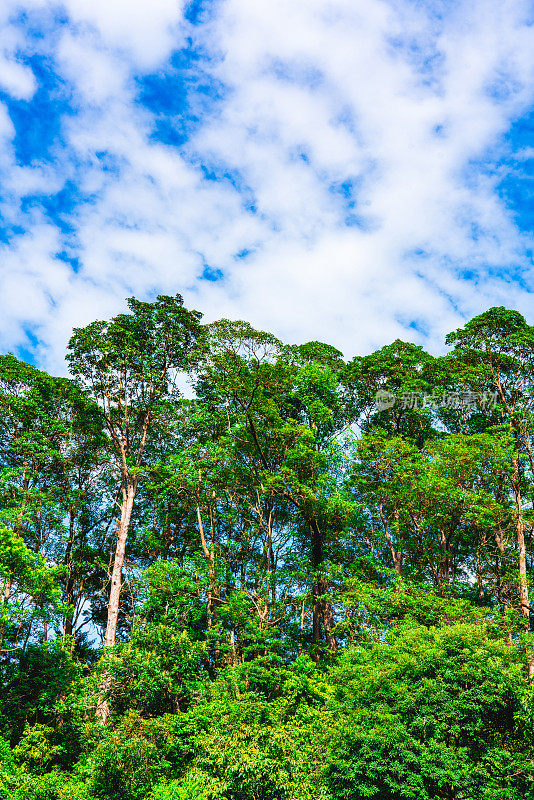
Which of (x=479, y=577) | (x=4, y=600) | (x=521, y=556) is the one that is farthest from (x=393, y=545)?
(x=4, y=600)

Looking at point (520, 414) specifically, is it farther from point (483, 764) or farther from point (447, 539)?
point (483, 764)

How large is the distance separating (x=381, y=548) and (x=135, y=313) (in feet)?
44.0

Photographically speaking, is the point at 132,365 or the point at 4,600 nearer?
the point at 4,600

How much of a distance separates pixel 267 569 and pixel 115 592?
5229 millimetres

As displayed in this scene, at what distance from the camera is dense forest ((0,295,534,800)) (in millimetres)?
10562

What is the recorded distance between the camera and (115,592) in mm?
18297

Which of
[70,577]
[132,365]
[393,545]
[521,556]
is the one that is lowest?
[521,556]

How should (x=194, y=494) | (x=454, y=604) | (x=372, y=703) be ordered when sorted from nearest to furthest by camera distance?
(x=372, y=703) < (x=454, y=604) < (x=194, y=494)

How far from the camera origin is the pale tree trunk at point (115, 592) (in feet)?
47.6

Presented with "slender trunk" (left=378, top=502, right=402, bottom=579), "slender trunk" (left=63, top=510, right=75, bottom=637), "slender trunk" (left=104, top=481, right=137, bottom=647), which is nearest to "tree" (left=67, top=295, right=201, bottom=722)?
"slender trunk" (left=104, top=481, right=137, bottom=647)

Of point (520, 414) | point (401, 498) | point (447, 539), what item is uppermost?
point (520, 414)

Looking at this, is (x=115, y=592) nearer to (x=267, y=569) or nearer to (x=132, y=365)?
(x=267, y=569)

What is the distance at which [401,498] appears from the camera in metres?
18.8

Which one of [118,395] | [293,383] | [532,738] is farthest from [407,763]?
[118,395]
